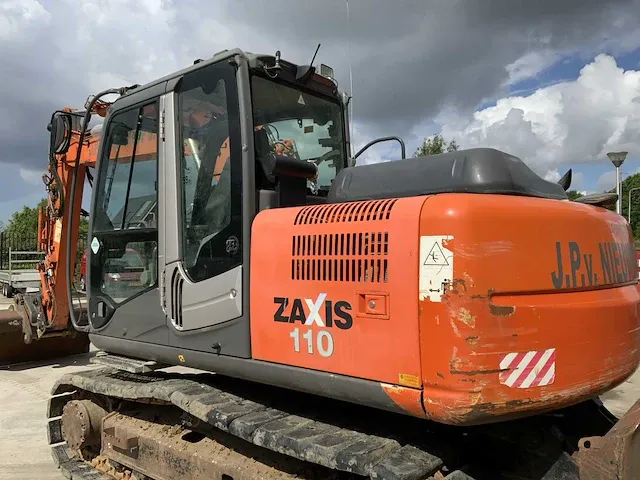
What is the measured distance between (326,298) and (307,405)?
3.13ft

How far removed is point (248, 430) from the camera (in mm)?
2861

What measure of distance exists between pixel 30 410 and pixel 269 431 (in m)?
4.76

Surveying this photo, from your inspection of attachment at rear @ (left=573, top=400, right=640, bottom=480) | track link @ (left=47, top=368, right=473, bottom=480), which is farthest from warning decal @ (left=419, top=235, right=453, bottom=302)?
attachment at rear @ (left=573, top=400, right=640, bottom=480)

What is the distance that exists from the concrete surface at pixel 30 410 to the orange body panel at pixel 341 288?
298 cm

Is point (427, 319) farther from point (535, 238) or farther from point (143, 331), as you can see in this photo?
point (143, 331)

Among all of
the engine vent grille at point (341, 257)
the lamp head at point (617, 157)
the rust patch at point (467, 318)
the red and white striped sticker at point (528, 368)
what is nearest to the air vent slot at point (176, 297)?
the engine vent grille at point (341, 257)

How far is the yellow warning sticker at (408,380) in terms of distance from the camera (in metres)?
2.34

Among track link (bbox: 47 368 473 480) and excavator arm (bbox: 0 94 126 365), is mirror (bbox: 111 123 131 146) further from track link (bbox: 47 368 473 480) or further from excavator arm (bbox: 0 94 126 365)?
excavator arm (bbox: 0 94 126 365)

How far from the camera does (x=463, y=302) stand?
87.0 inches

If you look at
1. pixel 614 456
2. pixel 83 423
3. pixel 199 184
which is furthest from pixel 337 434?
pixel 83 423

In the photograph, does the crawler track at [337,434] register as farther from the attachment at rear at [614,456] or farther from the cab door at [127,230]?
the cab door at [127,230]

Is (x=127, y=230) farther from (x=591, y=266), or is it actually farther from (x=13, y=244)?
(x=13, y=244)

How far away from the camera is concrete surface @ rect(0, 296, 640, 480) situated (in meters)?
4.81

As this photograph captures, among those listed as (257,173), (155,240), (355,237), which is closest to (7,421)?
(155,240)
